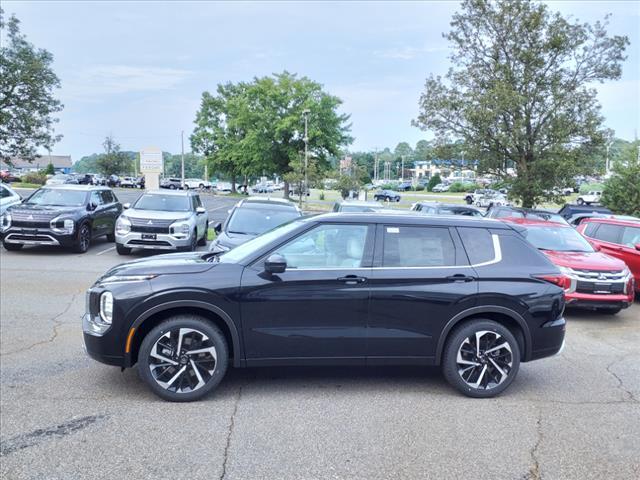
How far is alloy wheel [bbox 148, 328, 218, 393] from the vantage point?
4.86 meters

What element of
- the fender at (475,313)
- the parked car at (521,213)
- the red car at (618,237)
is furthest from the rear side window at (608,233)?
the fender at (475,313)

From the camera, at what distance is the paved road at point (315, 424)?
3842 mm

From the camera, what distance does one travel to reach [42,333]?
708 cm

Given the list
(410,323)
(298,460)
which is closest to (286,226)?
(410,323)

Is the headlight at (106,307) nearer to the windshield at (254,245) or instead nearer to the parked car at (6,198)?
the windshield at (254,245)

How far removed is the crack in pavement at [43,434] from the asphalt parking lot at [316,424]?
1 centimetres

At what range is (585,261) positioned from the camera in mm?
9367

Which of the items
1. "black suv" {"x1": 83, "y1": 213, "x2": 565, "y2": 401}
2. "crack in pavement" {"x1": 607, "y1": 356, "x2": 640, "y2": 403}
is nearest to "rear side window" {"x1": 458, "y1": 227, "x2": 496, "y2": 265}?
"black suv" {"x1": 83, "y1": 213, "x2": 565, "y2": 401}

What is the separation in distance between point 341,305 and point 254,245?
105 cm

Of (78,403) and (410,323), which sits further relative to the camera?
(410,323)

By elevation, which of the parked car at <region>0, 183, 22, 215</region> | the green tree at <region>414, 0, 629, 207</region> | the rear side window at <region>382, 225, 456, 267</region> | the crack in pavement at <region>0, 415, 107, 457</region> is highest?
the green tree at <region>414, 0, 629, 207</region>

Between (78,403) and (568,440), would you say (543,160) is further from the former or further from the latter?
(78,403)

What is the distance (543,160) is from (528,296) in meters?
17.0

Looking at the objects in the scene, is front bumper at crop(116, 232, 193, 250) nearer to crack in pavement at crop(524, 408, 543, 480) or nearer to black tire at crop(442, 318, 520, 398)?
black tire at crop(442, 318, 520, 398)
